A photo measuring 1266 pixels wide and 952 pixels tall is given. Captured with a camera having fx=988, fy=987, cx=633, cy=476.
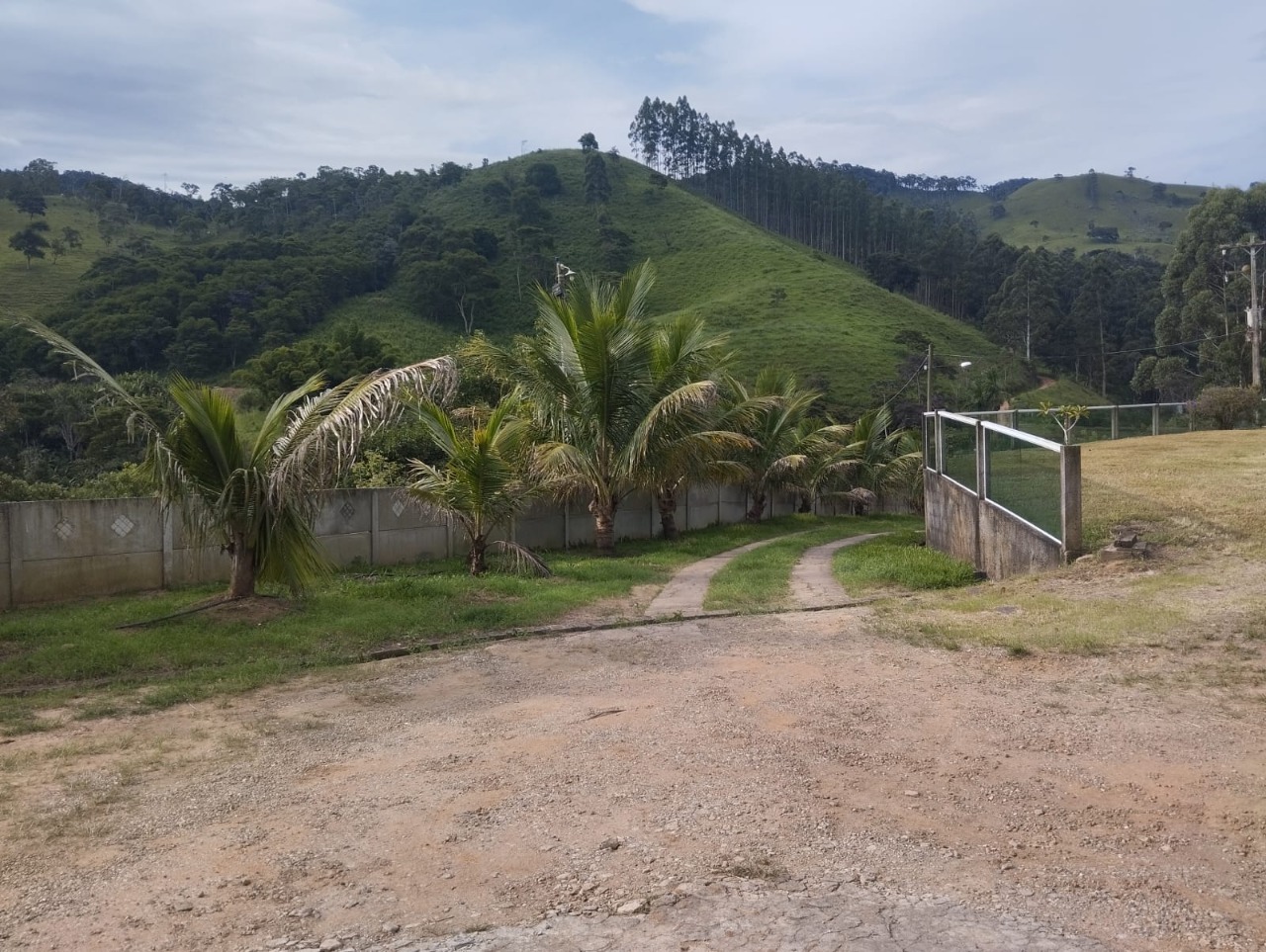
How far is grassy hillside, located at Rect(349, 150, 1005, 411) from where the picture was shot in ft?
182

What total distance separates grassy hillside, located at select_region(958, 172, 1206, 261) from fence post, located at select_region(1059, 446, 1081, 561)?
119720 millimetres

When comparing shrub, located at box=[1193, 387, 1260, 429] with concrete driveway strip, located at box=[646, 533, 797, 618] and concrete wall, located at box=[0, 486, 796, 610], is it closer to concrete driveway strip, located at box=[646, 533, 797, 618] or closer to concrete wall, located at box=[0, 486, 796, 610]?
concrete driveway strip, located at box=[646, 533, 797, 618]

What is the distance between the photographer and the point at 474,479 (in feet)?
41.2

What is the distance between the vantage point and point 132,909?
3.57 meters

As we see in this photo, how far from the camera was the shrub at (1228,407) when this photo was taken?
957 inches

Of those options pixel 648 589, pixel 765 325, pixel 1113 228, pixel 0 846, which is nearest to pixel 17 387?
pixel 648 589

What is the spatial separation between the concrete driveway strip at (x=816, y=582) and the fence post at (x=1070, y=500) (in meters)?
2.49

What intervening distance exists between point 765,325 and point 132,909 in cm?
5975

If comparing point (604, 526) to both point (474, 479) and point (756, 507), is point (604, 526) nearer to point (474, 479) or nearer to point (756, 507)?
point (474, 479)

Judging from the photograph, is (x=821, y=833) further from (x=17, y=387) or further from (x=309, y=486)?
(x=17, y=387)

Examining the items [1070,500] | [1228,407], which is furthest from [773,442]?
[1070,500]

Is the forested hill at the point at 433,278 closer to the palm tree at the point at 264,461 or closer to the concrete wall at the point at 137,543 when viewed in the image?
the concrete wall at the point at 137,543

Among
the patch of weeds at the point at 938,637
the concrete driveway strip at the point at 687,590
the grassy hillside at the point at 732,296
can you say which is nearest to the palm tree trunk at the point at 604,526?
the concrete driveway strip at the point at 687,590

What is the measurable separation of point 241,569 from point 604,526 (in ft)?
28.1
